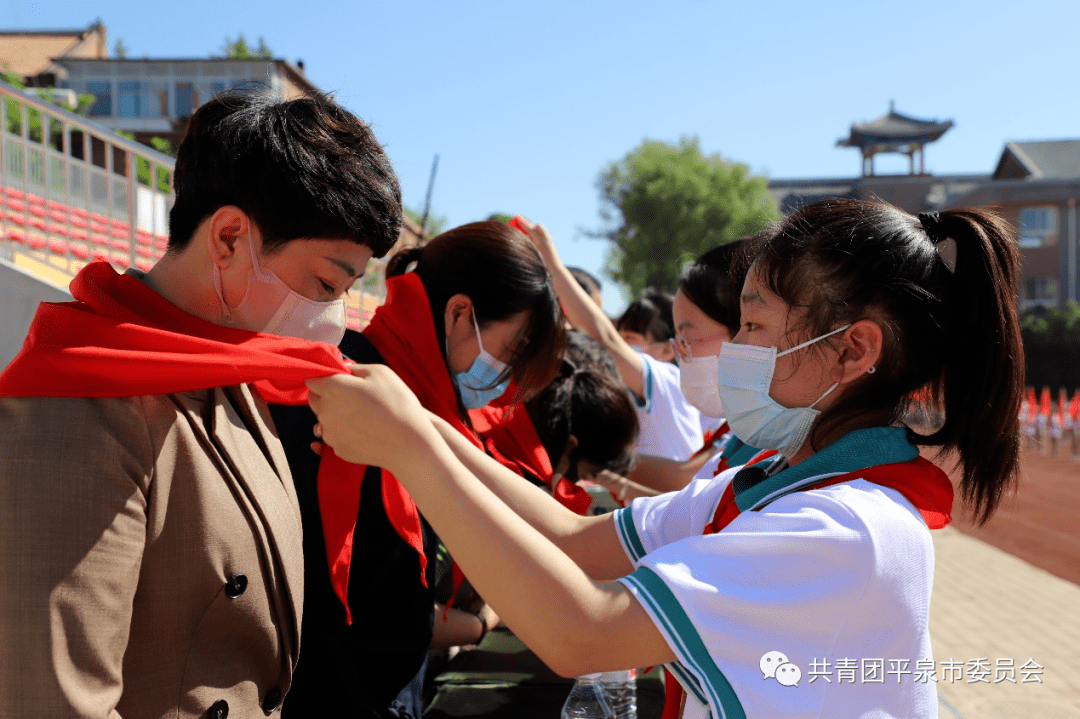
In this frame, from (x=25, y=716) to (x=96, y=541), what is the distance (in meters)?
0.23

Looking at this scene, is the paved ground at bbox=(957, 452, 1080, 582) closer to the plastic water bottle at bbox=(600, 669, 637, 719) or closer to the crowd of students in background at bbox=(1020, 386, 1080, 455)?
the crowd of students in background at bbox=(1020, 386, 1080, 455)

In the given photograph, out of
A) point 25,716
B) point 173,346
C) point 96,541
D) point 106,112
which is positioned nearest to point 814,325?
point 173,346

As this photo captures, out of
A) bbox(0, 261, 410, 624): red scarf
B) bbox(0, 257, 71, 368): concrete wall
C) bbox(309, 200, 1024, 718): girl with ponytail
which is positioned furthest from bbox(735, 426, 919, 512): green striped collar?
bbox(0, 257, 71, 368): concrete wall

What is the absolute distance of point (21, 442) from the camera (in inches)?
48.2

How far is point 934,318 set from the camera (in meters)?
1.58

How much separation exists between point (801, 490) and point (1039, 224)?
159ft

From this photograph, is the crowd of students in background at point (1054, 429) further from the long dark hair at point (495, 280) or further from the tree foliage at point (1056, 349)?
the long dark hair at point (495, 280)

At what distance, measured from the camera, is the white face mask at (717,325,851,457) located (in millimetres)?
1717

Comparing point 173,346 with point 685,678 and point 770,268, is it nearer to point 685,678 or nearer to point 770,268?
point 685,678

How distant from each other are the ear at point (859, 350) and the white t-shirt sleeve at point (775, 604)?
357 mm

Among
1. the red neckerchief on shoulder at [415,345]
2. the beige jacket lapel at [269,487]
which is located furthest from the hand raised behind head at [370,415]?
the red neckerchief on shoulder at [415,345]

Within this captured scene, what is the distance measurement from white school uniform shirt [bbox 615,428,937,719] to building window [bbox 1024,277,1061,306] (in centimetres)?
4631

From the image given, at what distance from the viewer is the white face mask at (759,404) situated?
5.63 feet

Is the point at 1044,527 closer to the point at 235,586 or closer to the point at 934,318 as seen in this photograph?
the point at 934,318
